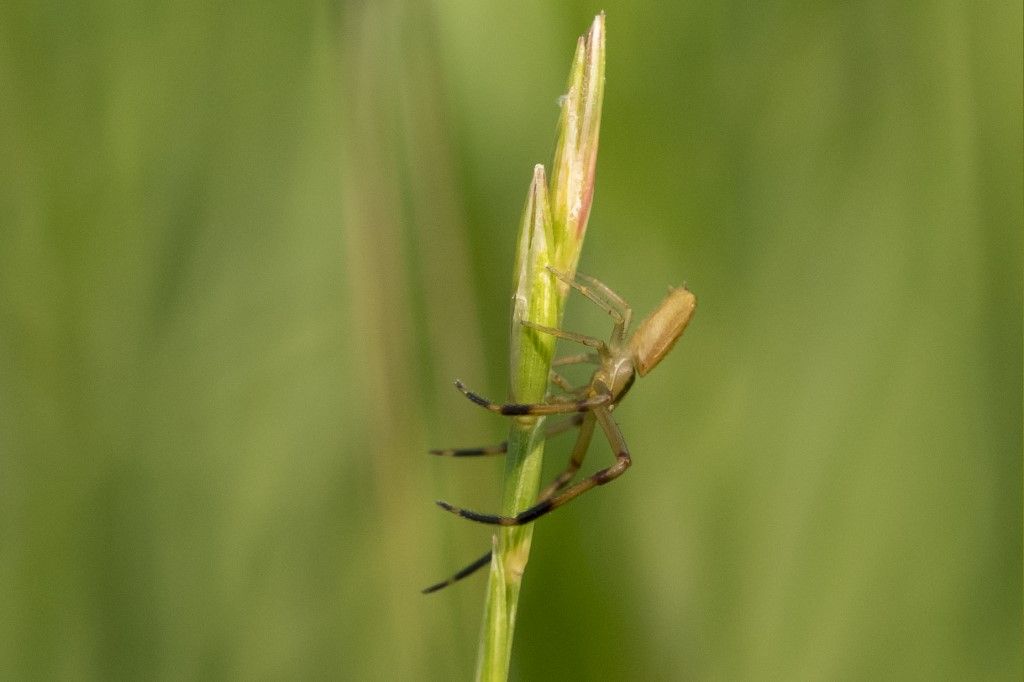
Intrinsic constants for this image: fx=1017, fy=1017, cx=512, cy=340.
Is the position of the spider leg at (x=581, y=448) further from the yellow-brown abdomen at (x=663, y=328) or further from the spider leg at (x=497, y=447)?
the yellow-brown abdomen at (x=663, y=328)

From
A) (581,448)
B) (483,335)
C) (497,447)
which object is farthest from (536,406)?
(483,335)

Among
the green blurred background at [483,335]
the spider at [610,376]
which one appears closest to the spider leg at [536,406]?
the spider at [610,376]

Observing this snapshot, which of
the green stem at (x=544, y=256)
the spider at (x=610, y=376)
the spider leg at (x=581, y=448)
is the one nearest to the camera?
the green stem at (x=544, y=256)

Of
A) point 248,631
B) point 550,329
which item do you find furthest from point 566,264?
point 248,631

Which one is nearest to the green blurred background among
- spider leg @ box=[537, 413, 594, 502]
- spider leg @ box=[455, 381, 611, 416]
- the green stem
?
spider leg @ box=[537, 413, 594, 502]

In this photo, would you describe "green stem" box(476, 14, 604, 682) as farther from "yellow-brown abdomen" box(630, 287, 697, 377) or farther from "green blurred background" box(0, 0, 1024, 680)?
"green blurred background" box(0, 0, 1024, 680)

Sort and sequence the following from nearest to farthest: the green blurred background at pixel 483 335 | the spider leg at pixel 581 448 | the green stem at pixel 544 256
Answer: the green stem at pixel 544 256 → the spider leg at pixel 581 448 → the green blurred background at pixel 483 335
